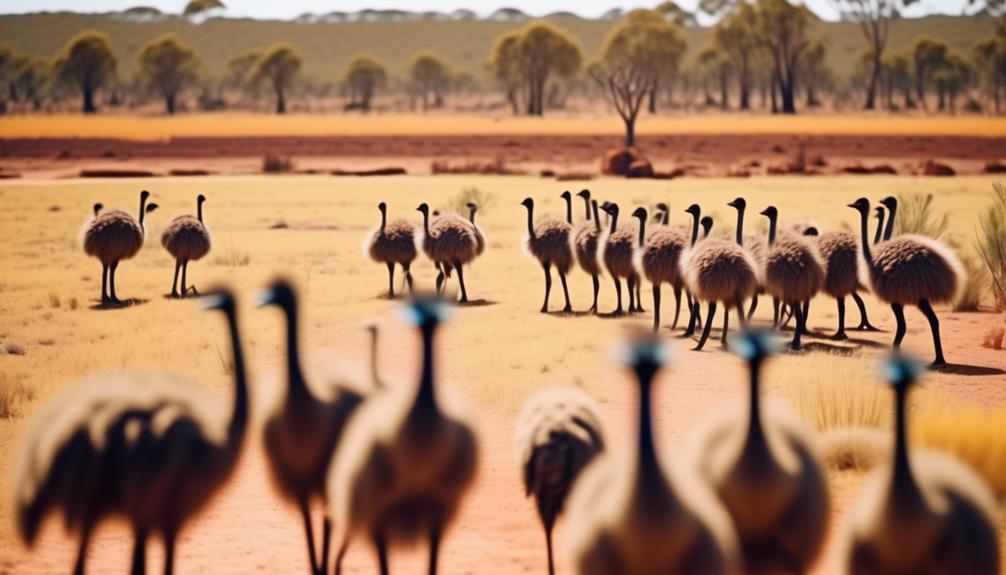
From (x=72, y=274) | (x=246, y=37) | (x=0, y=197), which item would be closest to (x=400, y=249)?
(x=72, y=274)

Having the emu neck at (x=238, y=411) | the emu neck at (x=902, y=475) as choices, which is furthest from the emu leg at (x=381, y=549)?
the emu neck at (x=902, y=475)

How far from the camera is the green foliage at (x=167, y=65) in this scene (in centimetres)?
Result: 10775

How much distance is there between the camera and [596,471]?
523cm

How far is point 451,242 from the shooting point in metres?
17.4

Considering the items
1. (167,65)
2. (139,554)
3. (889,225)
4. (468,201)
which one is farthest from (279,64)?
(139,554)

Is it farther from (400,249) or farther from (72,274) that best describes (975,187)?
(72,274)

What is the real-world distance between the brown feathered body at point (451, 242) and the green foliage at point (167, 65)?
311 ft

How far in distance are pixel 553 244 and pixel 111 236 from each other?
21.3ft

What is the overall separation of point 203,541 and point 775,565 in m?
3.93

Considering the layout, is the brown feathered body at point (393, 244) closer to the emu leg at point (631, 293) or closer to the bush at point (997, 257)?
the emu leg at point (631, 293)

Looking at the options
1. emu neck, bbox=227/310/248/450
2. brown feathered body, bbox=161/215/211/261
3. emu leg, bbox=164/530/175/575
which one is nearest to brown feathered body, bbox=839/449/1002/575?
emu neck, bbox=227/310/248/450

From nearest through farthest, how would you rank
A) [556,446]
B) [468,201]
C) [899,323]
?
[556,446]
[899,323]
[468,201]

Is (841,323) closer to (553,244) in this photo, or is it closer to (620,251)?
(620,251)

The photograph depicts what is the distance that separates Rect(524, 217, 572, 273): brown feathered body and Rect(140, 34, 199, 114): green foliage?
95455 millimetres
